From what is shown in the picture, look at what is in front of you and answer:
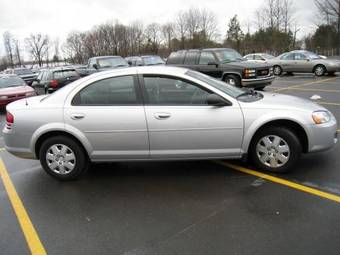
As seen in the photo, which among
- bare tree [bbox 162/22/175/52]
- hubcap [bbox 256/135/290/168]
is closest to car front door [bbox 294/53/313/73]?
hubcap [bbox 256/135/290/168]

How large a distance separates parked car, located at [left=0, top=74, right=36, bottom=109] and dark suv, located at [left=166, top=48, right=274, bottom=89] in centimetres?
607

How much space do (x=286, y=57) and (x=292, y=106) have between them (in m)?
17.5

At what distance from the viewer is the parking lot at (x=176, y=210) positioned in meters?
3.27

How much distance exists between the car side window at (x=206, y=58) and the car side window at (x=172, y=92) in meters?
9.06

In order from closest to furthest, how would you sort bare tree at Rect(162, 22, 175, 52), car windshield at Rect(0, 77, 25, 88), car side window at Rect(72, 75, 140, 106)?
1. car side window at Rect(72, 75, 140, 106)
2. car windshield at Rect(0, 77, 25, 88)
3. bare tree at Rect(162, 22, 175, 52)

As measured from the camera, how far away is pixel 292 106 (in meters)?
4.74

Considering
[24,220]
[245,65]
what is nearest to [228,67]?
[245,65]

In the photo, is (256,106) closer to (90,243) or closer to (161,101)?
(161,101)

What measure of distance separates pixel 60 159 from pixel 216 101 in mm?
2381

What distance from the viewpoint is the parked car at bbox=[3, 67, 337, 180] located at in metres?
4.61

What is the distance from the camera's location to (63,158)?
4926 mm

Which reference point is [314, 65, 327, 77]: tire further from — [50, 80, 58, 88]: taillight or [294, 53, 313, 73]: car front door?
[50, 80, 58, 88]: taillight

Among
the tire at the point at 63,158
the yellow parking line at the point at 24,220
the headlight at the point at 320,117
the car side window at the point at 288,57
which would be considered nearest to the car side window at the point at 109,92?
the tire at the point at 63,158

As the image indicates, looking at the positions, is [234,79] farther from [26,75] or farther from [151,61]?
[26,75]
